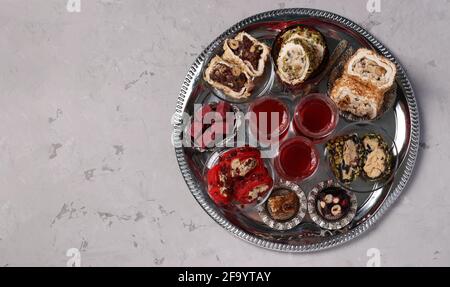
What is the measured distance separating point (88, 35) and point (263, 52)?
0.90 m

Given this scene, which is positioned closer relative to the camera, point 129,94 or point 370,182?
point 370,182

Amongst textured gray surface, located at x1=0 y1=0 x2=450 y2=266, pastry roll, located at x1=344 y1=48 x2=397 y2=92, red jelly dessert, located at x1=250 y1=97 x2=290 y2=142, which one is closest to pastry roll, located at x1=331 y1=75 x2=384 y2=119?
pastry roll, located at x1=344 y1=48 x2=397 y2=92

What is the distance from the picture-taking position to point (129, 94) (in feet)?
9.15

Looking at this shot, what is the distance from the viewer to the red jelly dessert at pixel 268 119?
2.52 m

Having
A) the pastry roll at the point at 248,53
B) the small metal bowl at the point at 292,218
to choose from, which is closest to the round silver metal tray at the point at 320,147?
the small metal bowl at the point at 292,218

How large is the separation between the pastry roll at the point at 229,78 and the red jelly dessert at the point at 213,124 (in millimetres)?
88

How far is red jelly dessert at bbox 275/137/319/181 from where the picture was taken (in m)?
2.54

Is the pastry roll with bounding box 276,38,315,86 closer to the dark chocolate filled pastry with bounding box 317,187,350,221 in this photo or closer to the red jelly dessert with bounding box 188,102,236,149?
the red jelly dessert with bounding box 188,102,236,149

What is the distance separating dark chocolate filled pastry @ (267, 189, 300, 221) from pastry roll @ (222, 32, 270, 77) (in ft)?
1.74

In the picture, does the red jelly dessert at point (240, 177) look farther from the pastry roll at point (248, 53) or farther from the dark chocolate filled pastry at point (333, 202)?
the pastry roll at point (248, 53)

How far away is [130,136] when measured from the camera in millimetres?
2775

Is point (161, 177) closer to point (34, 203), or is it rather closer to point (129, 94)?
point (129, 94)

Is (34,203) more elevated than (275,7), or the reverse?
(275,7)
